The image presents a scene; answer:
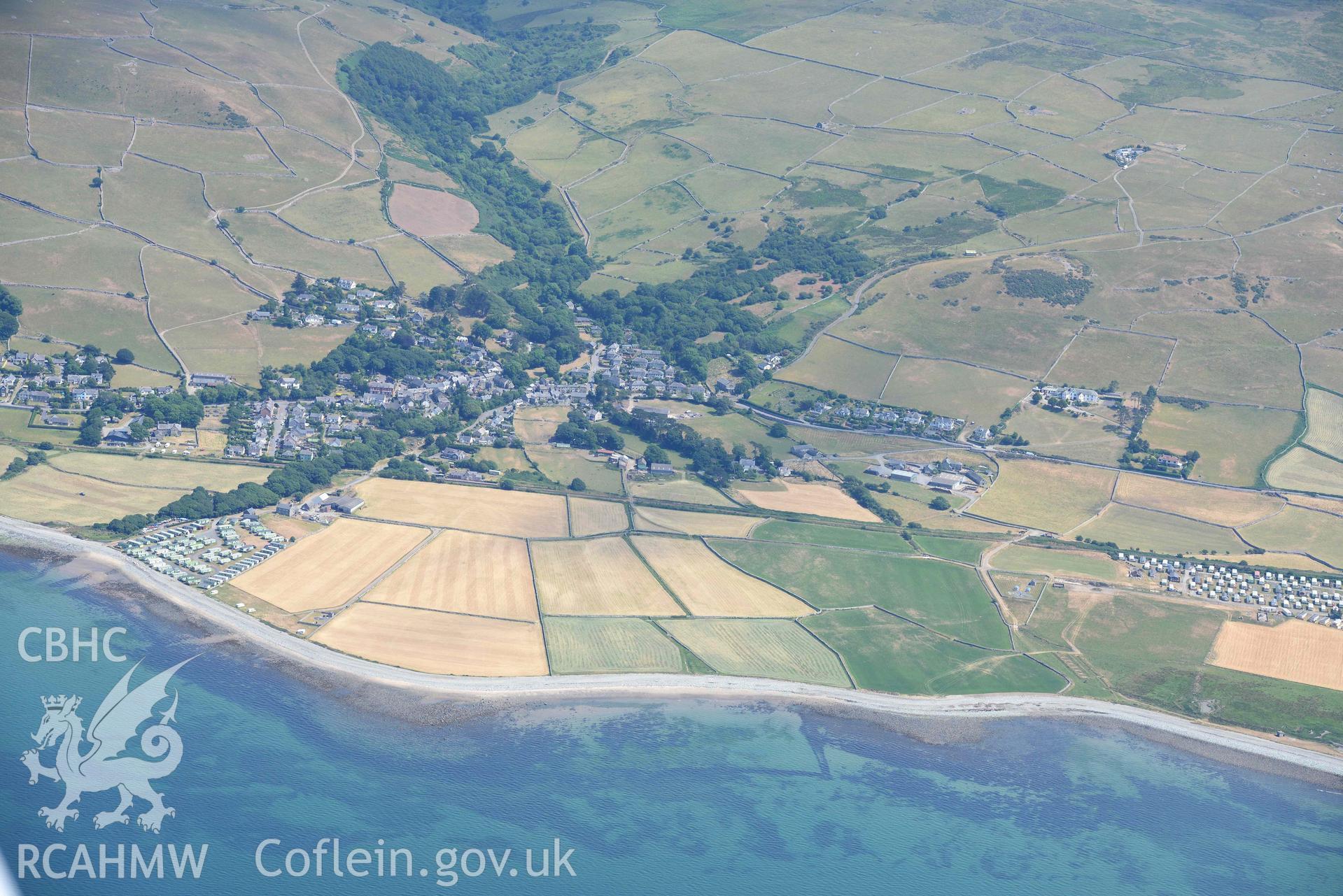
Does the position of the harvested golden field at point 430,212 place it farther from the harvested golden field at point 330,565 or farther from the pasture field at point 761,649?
the pasture field at point 761,649

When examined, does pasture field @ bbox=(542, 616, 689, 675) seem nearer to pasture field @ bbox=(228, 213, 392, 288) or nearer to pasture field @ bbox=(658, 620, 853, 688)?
pasture field @ bbox=(658, 620, 853, 688)

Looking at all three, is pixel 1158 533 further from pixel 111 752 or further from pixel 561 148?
pixel 561 148

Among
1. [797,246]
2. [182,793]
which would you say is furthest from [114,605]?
[797,246]

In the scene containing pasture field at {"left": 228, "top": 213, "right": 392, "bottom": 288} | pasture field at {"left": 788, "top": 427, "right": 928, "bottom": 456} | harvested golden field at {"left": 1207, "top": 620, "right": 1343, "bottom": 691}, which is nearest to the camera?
harvested golden field at {"left": 1207, "top": 620, "right": 1343, "bottom": 691}

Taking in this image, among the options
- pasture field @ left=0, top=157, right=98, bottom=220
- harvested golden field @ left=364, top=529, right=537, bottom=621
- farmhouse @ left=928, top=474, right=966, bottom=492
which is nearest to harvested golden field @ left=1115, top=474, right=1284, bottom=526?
farmhouse @ left=928, top=474, right=966, bottom=492

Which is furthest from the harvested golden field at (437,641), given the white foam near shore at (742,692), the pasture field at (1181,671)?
the pasture field at (1181,671)

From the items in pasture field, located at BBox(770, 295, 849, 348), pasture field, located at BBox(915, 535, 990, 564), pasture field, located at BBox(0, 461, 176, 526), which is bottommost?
pasture field, located at BBox(770, 295, 849, 348)
